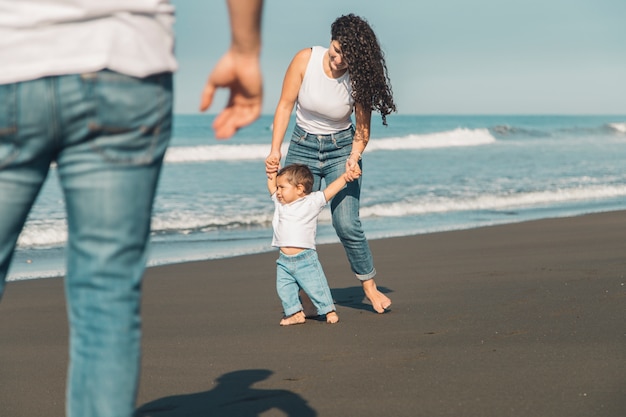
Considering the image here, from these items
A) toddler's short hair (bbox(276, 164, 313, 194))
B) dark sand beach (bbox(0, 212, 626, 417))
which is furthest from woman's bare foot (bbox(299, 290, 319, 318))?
toddler's short hair (bbox(276, 164, 313, 194))

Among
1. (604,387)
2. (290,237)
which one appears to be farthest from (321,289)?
(604,387)

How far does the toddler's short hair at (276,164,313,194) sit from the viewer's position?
5.50m

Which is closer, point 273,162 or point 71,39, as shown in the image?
point 71,39

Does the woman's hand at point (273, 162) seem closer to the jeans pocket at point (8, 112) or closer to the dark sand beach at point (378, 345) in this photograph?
the dark sand beach at point (378, 345)

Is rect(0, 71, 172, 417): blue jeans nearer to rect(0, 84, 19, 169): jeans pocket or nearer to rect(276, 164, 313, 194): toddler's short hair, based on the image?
rect(0, 84, 19, 169): jeans pocket

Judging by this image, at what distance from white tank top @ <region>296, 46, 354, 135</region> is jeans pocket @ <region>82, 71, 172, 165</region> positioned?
3.63 metres

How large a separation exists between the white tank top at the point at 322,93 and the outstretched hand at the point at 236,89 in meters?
3.38

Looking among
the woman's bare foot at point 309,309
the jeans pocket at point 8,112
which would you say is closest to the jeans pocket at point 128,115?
the jeans pocket at point 8,112

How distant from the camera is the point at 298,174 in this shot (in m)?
5.50

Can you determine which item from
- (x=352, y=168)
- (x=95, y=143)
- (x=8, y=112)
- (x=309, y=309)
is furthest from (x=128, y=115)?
(x=309, y=309)

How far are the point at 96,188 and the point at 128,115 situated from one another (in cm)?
15

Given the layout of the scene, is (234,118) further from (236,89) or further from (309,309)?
(309,309)

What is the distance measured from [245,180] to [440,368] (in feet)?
50.2

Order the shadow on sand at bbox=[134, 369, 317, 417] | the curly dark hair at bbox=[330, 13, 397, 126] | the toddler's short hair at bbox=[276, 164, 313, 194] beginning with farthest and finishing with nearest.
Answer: the toddler's short hair at bbox=[276, 164, 313, 194], the curly dark hair at bbox=[330, 13, 397, 126], the shadow on sand at bbox=[134, 369, 317, 417]
